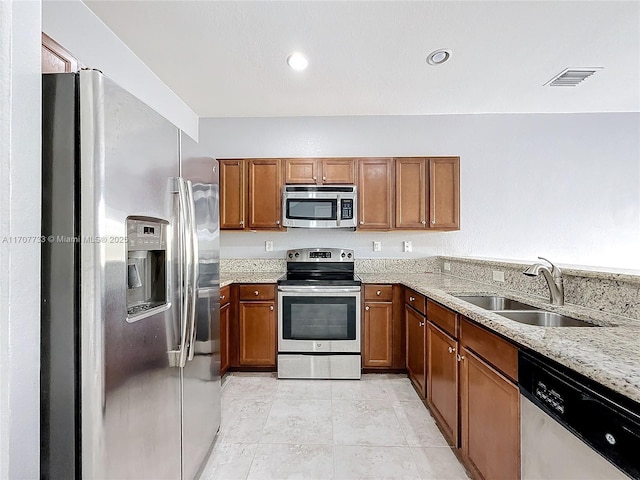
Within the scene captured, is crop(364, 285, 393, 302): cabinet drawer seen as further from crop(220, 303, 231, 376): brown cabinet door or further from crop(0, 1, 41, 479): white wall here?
crop(0, 1, 41, 479): white wall

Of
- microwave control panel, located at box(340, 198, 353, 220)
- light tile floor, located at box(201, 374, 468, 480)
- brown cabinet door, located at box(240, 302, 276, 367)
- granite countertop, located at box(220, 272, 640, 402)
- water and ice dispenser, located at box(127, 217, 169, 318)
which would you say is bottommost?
light tile floor, located at box(201, 374, 468, 480)

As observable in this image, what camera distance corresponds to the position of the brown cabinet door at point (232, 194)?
3.38 meters

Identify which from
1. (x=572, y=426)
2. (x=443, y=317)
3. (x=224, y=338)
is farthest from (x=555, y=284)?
(x=224, y=338)

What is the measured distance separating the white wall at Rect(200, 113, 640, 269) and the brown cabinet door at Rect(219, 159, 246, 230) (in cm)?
37

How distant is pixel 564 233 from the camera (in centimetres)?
367

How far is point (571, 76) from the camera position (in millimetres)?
2842

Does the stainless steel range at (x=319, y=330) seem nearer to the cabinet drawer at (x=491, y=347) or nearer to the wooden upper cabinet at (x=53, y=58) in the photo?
the cabinet drawer at (x=491, y=347)

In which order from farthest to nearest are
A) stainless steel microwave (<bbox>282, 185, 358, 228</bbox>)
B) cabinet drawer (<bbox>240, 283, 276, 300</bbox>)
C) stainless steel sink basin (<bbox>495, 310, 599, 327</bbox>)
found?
stainless steel microwave (<bbox>282, 185, 358, 228</bbox>) < cabinet drawer (<bbox>240, 283, 276, 300</bbox>) < stainless steel sink basin (<bbox>495, 310, 599, 327</bbox>)

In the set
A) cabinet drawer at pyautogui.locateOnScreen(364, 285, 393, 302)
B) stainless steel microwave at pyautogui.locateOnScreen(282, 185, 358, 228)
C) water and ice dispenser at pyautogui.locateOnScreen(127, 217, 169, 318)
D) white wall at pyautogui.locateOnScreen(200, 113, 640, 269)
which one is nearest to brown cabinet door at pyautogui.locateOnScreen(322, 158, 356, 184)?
stainless steel microwave at pyautogui.locateOnScreen(282, 185, 358, 228)

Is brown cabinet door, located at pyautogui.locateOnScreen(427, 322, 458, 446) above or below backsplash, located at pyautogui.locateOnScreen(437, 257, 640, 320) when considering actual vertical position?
below

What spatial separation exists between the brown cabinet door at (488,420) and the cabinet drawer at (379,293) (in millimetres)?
1317

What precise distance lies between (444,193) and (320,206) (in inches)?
49.9

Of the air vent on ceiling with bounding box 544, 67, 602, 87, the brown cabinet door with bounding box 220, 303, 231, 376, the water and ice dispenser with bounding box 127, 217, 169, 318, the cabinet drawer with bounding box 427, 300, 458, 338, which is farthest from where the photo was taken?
the brown cabinet door with bounding box 220, 303, 231, 376

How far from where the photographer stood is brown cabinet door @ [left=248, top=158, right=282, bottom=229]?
3.38 metres
